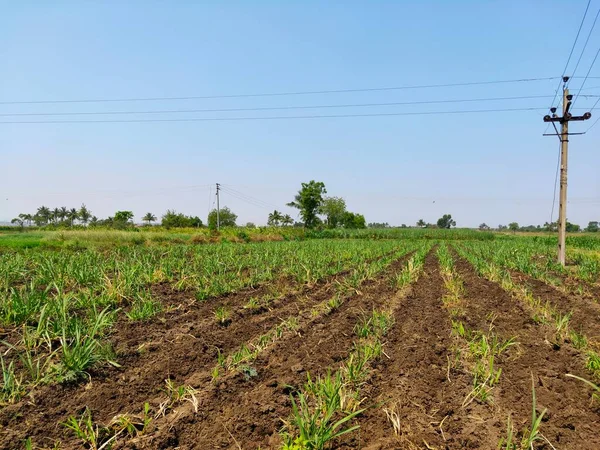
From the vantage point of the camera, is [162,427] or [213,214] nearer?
[162,427]

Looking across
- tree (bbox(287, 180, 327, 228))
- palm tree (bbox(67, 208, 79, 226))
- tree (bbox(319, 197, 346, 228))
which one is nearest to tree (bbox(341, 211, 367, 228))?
tree (bbox(319, 197, 346, 228))

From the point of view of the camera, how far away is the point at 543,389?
333 centimetres

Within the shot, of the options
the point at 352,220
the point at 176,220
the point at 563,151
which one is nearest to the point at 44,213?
the point at 176,220

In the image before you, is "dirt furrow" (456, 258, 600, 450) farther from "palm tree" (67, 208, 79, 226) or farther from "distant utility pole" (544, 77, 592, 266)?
"palm tree" (67, 208, 79, 226)

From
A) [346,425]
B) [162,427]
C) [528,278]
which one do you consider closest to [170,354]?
[162,427]

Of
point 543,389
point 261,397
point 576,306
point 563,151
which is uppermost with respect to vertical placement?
point 563,151

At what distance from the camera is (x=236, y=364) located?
372 centimetres

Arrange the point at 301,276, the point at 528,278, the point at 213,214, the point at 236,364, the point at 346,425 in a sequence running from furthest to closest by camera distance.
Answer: the point at 213,214 < the point at 528,278 < the point at 301,276 < the point at 236,364 < the point at 346,425

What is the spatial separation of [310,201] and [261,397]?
57269mm

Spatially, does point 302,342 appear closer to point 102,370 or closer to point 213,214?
point 102,370

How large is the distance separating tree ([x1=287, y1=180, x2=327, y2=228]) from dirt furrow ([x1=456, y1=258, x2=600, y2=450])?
5450 cm

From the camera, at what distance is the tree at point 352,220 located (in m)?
82.3

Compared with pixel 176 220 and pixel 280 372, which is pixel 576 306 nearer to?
pixel 280 372

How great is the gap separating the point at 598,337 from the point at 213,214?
6359cm
